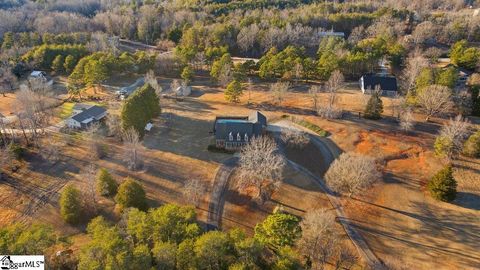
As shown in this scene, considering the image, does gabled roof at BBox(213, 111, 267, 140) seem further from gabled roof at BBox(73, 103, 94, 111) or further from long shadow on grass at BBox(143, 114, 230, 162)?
gabled roof at BBox(73, 103, 94, 111)

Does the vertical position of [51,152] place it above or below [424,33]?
below

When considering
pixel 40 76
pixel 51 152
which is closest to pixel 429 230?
pixel 51 152

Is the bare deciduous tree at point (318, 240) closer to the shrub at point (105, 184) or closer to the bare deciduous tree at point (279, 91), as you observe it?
the shrub at point (105, 184)

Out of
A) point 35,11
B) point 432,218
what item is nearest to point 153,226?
point 432,218

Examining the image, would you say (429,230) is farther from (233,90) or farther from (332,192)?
(233,90)

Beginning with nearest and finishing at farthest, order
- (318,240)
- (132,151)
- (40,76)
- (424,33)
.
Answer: (318,240) → (132,151) → (40,76) → (424,33)

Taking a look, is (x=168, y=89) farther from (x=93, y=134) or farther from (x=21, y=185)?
(x=21, y=185)

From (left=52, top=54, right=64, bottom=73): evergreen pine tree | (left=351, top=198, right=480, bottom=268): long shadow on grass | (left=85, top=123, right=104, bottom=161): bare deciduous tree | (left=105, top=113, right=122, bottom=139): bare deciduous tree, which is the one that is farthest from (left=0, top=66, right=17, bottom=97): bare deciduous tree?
(left=351, top=198, right=480, bottom=268): long shadow on grass
